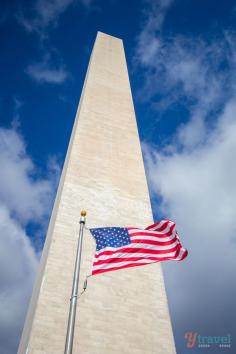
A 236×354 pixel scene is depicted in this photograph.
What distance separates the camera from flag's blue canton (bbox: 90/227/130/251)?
8.33m

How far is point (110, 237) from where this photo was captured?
8.50m

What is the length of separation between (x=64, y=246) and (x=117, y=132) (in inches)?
338

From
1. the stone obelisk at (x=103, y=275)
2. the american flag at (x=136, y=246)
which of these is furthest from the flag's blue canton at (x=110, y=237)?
the stone obelisk at (x=103, y=275)

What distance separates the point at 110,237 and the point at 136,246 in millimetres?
724

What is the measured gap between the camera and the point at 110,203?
13.9m

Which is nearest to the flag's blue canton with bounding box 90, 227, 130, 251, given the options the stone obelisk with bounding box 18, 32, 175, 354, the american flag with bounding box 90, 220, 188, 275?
the american flag with bounding box 90, 220, 188, 275

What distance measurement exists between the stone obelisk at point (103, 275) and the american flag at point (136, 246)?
2.91 meters

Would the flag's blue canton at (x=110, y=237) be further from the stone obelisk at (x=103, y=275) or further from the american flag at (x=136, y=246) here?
the stone obelisk at (x=103, y=275)

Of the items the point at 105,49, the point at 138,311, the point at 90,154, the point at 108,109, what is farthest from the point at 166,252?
the point at 105,49

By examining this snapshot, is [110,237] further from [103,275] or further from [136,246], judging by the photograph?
[103,275]

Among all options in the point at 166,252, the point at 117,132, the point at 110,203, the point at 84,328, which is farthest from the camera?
the point at 117,132

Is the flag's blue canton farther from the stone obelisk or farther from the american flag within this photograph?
the stone obelisk

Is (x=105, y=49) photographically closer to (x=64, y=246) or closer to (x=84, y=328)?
(x=64, y=246)

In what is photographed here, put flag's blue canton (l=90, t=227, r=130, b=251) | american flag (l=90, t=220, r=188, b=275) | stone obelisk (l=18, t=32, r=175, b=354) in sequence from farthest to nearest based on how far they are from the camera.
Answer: stone obelisk (l=18, t=32, r=175, b=354), flag's blue canton (l=90, t=227, r=130, b=251), american flag (l=90, t=220, r=188, b=275)
